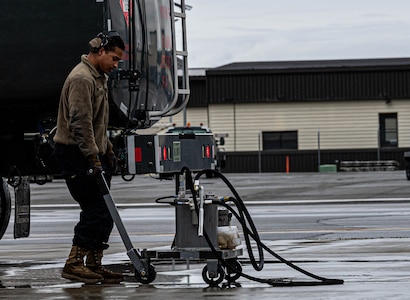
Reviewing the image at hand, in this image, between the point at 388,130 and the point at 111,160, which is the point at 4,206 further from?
the point at 388,130

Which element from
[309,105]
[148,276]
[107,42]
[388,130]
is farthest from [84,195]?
[388,130]

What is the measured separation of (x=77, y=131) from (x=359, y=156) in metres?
48.7

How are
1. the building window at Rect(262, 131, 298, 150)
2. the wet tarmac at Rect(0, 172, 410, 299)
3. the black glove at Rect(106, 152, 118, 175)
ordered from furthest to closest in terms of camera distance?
the building window at Rect(262, 131, 298, 150) → the black glove at Rect(106, 152, 118, 175) → the wet tarmac at Rect(0, 172, 410, 299)

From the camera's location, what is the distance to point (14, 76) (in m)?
9.89

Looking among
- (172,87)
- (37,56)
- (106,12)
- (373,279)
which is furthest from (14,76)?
(373,279)

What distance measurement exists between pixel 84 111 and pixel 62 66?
855 millimetres

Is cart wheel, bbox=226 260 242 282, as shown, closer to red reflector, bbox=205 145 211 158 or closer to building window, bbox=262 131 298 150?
red reflector, bbox=205 145 211 158

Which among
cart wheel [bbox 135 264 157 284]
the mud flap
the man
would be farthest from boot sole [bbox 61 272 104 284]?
the mud flap

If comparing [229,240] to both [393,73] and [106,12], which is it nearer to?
[106,12]

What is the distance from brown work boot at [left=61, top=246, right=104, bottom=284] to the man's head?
1.54m

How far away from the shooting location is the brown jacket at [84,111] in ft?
29.8

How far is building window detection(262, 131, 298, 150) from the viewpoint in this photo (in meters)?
58.1

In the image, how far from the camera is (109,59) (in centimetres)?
932

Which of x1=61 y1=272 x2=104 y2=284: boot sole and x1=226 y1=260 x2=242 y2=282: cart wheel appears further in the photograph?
x1=61 y1=272 x2=104 y2=284: boot sole
